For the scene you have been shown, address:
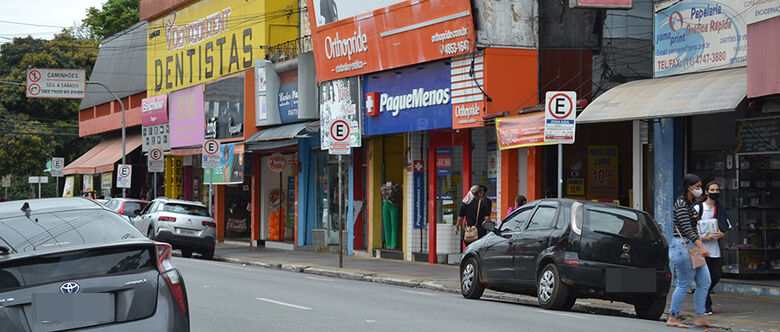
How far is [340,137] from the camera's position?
22.5m

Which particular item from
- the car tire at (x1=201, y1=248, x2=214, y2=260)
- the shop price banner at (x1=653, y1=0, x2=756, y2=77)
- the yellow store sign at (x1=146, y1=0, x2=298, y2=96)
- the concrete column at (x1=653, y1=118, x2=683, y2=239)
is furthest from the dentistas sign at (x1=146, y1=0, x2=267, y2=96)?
the concrete column at (x1=653, y1=118, x2=683, y2=239)

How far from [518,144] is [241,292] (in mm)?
7091

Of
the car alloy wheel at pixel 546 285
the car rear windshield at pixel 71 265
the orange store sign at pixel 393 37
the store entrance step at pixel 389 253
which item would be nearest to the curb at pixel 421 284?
the car alloy wheel at pixel 546 285

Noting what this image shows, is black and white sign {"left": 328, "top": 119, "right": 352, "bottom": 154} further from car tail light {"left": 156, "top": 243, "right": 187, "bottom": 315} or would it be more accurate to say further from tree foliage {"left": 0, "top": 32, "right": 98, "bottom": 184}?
tree foliage {"left": 0, "top": 32, "right": 98, "bottom": 184}

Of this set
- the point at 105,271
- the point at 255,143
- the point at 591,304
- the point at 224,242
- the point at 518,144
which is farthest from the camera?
the point at 224,242

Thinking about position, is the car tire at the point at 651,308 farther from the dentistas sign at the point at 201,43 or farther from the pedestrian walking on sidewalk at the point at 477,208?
the dentistas sign at the point at 201,43

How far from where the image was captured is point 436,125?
77.9ft

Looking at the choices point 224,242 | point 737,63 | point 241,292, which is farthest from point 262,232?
point 737,63

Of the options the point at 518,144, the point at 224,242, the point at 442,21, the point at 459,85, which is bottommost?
the point at 224,242

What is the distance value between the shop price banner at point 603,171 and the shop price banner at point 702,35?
3.41 meters

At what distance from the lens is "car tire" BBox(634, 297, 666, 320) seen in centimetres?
1356

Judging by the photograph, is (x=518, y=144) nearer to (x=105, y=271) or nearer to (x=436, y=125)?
(x=436, y=125)

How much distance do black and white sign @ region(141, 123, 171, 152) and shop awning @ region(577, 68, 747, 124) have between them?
26907 mm

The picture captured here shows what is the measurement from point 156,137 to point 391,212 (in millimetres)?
19026
